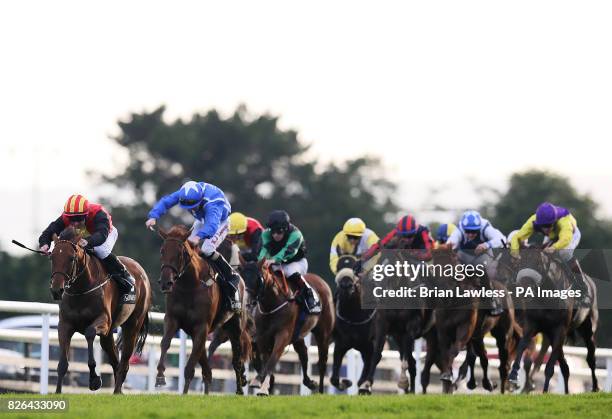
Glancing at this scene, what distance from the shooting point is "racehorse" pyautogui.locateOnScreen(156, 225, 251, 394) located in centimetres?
1385

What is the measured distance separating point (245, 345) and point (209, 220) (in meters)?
1.85

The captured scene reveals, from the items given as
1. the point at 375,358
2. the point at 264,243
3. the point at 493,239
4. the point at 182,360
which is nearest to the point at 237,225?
the point at 264,243

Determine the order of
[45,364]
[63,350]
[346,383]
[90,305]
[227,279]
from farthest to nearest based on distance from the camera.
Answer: [346,383] < [227,279] < [45,364] < [90,305] < [63,350]

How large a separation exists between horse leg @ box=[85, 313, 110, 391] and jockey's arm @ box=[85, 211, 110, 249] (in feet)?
2.24

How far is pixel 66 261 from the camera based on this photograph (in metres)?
13.2

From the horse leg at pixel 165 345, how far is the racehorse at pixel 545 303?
4.47m

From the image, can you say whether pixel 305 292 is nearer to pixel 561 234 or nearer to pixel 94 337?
pixel 561 234

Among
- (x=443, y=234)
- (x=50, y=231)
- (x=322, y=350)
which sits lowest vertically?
(x=322, y=350)

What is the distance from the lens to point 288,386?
2023 centimetres

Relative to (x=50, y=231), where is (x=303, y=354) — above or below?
below

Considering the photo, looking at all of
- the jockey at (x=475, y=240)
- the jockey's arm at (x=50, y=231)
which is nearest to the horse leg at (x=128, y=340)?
the jockey's arm at (x=50, y=231)

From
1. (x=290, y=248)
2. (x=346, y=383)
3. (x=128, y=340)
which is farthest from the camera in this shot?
(x=346, y=383)

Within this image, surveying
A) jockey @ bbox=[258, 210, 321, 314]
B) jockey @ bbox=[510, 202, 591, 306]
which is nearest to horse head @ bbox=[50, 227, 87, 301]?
jockey @ bbox=[258, 210, 321, 314]

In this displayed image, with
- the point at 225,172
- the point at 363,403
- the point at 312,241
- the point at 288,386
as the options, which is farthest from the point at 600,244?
the point at 363,403
